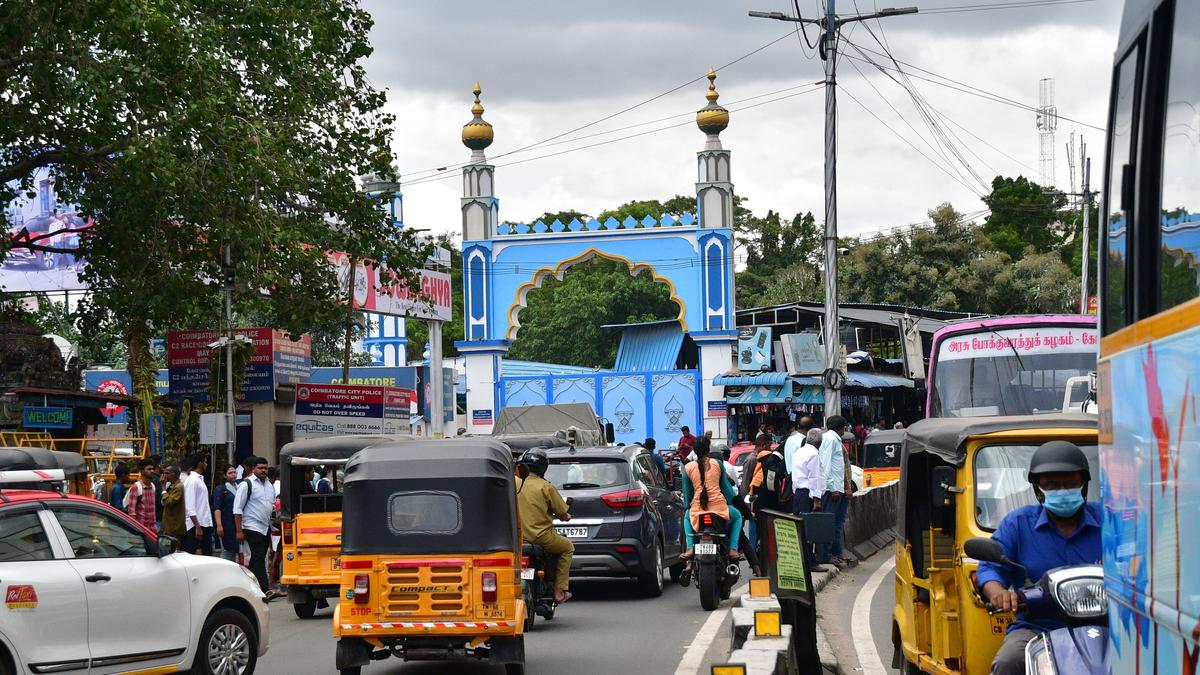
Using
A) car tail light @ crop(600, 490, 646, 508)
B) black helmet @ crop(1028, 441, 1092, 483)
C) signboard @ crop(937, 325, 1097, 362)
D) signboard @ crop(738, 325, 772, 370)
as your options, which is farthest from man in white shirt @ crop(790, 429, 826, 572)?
signboard @ crop(738, 325, 772, 370)

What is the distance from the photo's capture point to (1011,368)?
69.3 feet

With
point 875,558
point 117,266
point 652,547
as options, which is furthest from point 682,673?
point 117,266

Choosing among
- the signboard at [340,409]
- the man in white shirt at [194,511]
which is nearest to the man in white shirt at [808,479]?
the man in white shirt at [194,511]

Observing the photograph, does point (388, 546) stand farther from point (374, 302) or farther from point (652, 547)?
point (374, 302)

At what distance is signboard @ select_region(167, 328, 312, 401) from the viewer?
2789 cm

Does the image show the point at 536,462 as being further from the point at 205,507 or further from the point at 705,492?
the point at 205,507

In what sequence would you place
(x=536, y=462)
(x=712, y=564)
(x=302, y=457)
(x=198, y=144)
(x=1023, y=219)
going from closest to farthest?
(x=536, y=462)
(x=712, y=564)
(x=302, y=457)
(x=198, y=144)
(x=1023, y=219)

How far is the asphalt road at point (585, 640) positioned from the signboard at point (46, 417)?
1007 centimetres

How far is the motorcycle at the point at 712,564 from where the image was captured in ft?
47.2

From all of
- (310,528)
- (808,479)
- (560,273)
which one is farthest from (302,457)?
(560,273)

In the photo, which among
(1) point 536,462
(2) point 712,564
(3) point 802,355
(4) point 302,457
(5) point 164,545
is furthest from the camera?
(3) point 802,355

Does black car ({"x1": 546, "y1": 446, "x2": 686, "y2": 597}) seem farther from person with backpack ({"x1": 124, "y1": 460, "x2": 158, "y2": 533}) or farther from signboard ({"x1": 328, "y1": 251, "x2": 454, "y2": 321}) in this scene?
signboard ({"x1": 328, "y1": 251, "x2": 454, "y2": 321})

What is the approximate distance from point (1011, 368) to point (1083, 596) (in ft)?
53.4

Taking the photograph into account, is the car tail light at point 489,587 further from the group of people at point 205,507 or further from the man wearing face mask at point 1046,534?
the group of people at point 205,507
